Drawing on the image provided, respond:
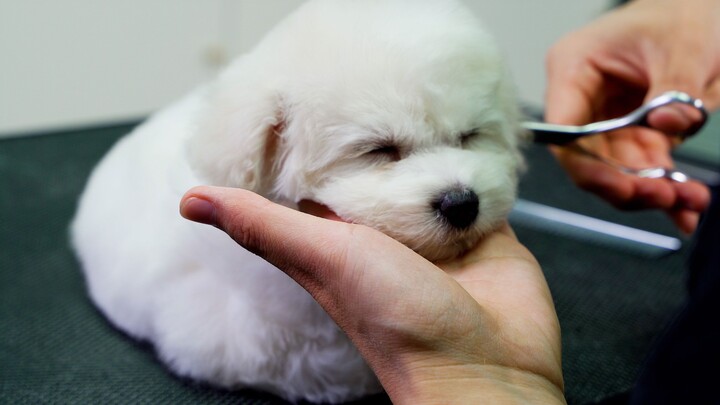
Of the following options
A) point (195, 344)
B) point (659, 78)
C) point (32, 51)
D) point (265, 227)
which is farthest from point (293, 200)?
point (32, 51)

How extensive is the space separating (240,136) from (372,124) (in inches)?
7.0

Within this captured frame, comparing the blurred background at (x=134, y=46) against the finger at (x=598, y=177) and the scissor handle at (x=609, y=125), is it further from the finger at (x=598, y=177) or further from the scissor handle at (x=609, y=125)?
the scissor handle at (x=609, y=125)

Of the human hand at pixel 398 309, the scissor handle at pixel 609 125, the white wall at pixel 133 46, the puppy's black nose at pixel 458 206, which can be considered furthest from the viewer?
the white wall at pixel 133 46

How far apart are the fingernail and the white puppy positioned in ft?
0.42

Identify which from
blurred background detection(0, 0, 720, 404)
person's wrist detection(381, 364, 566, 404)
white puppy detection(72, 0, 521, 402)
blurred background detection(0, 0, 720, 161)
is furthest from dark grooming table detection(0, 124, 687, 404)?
blurred background detection(0, 0, 720, 161)

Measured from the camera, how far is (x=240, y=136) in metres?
0.84

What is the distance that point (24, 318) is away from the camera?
1.23 metres

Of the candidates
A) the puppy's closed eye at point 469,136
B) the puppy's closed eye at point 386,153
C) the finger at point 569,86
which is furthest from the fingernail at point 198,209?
the finger at point 569,86

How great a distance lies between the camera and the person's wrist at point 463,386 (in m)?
0.69

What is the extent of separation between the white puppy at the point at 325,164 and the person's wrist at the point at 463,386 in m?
0.18

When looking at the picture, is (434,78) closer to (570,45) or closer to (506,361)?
(506,361)

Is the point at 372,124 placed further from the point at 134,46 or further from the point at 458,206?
the point at 134,46

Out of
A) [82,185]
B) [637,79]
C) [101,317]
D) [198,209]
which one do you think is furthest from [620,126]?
[82,185]

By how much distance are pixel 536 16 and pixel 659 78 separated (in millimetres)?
1788
